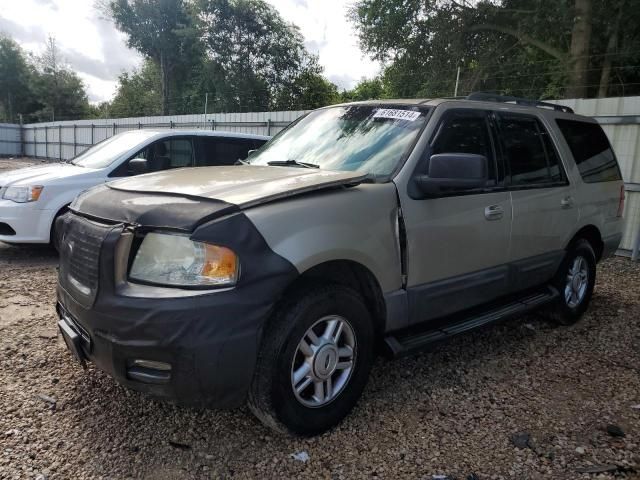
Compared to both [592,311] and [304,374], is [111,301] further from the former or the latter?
[592,311]

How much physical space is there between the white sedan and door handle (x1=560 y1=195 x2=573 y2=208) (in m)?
4.65

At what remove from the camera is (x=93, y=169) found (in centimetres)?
652

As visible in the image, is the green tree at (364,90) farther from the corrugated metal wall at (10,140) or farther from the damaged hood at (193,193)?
the damaged hood at (193,193)

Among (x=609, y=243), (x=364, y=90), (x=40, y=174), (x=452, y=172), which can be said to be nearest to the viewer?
(x=452, y=172)

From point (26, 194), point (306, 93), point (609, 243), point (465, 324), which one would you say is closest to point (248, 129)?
point (26, 194)

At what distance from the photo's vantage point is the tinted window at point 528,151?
386 centimetres

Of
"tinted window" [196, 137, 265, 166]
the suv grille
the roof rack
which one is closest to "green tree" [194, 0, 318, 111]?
"tinted window" [196, 137, 265, 166]

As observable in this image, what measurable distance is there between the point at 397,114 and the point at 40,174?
16.5 ft

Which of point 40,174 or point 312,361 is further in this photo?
point 40,174

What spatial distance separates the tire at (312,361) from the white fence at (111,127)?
368 inches

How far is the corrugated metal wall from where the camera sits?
34156mm

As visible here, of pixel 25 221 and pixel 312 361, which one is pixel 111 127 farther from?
pixel 312 361

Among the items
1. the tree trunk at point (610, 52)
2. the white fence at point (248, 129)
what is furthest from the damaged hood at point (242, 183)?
the tree trunk at point (610, 52)

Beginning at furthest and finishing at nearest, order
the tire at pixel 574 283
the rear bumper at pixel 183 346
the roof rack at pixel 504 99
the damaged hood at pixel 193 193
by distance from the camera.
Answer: the tire at pixel 574 283, the roof rack at pixel 504 99, the damaged hood at pixel 193 193, the rear bumper at pixel 183 346
